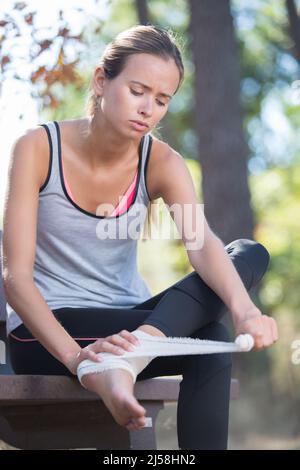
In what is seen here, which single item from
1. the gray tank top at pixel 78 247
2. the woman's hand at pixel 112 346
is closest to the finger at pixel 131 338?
the woman's hand at pixel 112 346

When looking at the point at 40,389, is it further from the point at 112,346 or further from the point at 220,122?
the point at 220,122

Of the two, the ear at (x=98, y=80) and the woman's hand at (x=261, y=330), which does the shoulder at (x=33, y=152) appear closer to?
the ear at (x=98, y=80)

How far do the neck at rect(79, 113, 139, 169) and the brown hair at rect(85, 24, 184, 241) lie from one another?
0.06m

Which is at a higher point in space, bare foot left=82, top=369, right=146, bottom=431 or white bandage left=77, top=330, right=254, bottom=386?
white bandage left=77, top=330, right=254, bottom=386

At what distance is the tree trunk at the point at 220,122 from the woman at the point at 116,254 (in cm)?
477

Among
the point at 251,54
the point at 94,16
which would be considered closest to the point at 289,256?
the point at 251,54

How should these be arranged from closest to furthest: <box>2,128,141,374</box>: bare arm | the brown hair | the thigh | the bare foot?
1. the bare foot
2. <box>2,128,141,374</box>: bare arm
3. the thigh
4. the brown hair

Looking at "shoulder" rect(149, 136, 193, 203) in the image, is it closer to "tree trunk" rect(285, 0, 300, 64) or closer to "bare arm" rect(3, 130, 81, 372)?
"bare arm" rect(3, 130, 81, 372)

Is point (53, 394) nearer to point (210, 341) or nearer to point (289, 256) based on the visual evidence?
point (210, 341)

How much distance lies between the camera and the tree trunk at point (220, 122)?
771 cm

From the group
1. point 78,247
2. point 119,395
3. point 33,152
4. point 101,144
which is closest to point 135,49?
point 101,144

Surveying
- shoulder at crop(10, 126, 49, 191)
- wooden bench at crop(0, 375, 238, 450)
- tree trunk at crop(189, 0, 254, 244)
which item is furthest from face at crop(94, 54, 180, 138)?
tree trunk at crop(189, 0, 254, 244)

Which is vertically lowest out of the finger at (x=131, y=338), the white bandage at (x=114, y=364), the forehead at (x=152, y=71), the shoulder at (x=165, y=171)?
the white bandage at (x=114, y=364)

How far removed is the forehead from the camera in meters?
2.65
